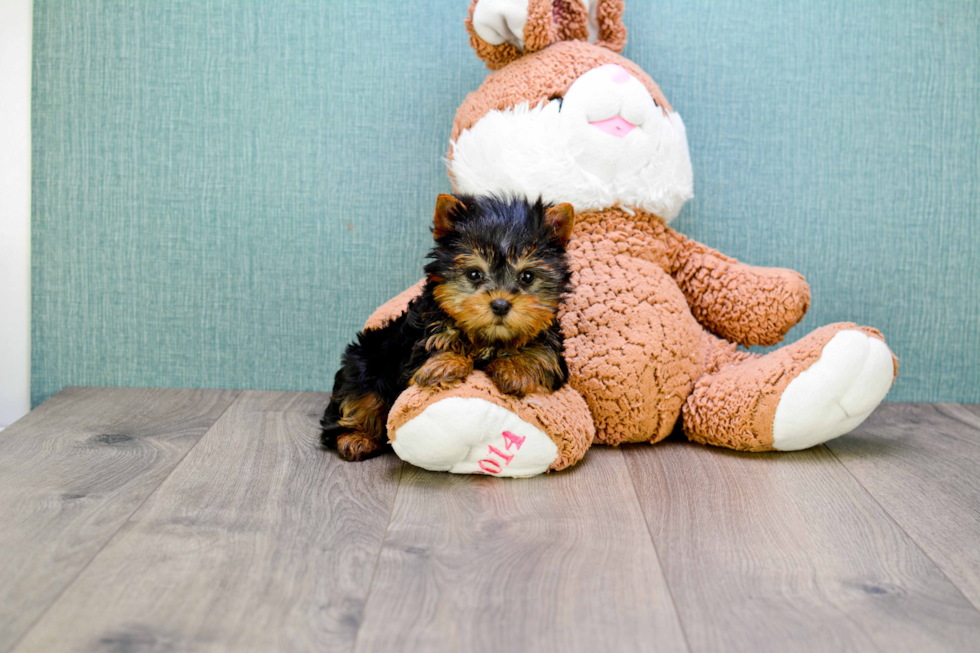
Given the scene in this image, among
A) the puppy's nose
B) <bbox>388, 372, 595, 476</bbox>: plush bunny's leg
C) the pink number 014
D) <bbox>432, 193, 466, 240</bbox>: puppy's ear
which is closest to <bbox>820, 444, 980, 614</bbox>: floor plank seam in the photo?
<bbox>388, 372, 595, 476</bbox>: plush bunny's leg

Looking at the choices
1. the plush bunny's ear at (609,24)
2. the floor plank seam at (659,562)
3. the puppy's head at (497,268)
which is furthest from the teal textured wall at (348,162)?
the floor plank seam at (659,562)

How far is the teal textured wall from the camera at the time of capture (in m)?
2.08

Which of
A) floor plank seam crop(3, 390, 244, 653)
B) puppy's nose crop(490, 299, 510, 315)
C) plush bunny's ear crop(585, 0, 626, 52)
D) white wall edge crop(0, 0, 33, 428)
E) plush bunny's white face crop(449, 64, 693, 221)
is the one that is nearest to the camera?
floor plank seam crop(3, 390, 244, 653)

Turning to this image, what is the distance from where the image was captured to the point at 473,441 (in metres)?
1.44

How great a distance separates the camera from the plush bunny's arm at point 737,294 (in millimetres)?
1798

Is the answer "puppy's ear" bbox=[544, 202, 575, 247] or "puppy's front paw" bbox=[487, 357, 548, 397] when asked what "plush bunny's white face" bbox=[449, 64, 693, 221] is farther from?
"puppy's front paw" bbox=[487, 357, 548, 397]

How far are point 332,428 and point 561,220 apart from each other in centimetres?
67

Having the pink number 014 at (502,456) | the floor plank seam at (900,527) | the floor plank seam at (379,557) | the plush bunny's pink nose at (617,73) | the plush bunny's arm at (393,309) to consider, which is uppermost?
the plush bunny's pink nose at (617,73)

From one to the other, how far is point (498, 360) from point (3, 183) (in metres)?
1.56

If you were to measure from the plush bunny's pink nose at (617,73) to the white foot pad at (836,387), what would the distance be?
2.40 ft

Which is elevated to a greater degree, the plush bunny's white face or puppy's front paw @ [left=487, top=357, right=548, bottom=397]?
the plush bunny's white face

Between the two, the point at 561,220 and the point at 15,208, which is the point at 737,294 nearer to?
the point at 561,220

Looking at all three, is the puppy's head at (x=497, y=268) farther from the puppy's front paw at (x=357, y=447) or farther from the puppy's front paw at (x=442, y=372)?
the puppy's front paw at (x=357, y=447)

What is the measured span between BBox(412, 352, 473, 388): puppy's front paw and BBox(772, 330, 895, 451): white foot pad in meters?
0.70
